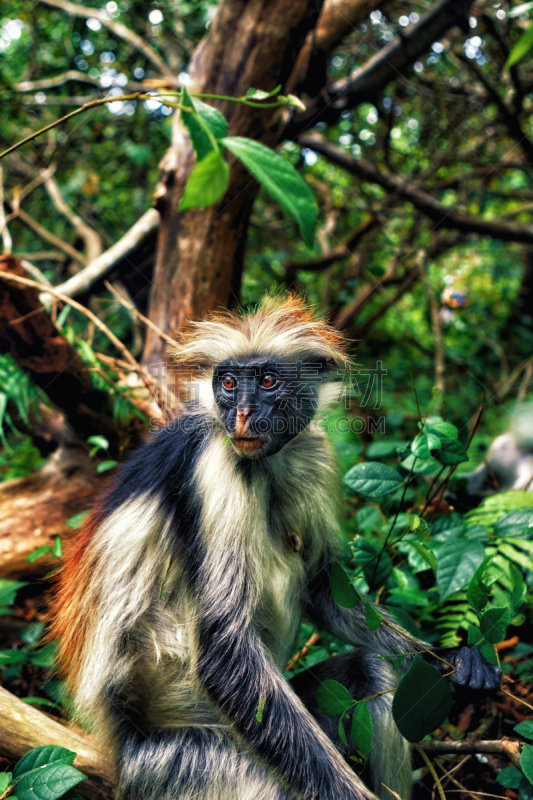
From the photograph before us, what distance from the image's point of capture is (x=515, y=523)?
2.50m

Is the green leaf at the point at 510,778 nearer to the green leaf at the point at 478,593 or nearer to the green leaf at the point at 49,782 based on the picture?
the green leaf at the point at 478,593

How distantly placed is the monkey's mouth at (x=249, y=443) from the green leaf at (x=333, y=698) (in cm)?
89

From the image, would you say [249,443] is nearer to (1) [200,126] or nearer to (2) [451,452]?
(2) [451,452]

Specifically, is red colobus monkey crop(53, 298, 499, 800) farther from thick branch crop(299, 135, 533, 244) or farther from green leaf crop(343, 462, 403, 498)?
thick branch crop(299, 135, 533, 244)

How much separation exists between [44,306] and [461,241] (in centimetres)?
648

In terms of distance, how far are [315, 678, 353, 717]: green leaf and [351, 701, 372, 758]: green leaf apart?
41 millimetres

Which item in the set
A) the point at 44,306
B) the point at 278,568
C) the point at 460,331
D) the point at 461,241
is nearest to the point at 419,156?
the point at 461,241

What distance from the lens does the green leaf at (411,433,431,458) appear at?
96.7 inches

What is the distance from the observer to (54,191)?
6441 millimetres

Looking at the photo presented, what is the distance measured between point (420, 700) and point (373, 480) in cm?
98

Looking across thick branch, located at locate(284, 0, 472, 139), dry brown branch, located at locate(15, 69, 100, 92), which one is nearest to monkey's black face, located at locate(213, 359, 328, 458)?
thick branch, located at locate(284, 0, 472, 139)

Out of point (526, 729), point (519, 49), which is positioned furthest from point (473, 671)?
point (519, 49)

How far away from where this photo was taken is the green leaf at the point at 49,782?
1.86 meters

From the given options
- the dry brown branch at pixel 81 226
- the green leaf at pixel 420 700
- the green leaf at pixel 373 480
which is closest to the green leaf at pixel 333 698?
the green leaf at pixel 420 700
